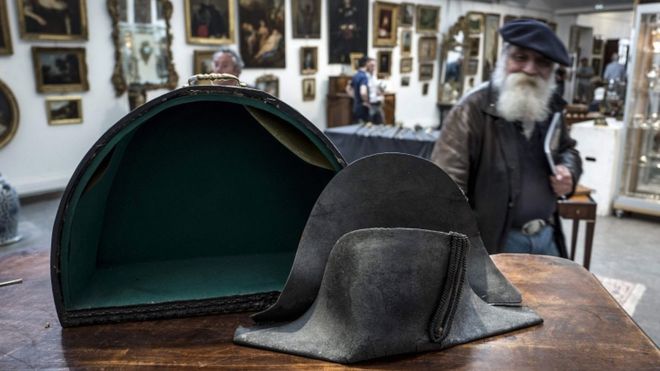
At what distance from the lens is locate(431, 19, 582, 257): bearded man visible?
8.22 ft

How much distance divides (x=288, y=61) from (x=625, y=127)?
6155mm

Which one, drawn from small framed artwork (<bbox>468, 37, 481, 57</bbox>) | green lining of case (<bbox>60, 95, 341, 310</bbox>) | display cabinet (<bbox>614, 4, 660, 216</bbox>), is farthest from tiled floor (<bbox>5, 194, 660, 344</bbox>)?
small framed artwork (<bbox>468, 37, 481, 57</bbox>)

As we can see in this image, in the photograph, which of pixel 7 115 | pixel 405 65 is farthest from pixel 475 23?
pixel 7 115

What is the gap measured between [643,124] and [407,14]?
24.0 ft

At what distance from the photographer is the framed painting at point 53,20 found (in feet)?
22.3

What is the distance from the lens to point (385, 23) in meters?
12.3

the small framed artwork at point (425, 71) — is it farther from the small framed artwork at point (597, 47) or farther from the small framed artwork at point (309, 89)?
the small framed artwork at point (597, 47)

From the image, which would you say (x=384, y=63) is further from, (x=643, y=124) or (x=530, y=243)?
(x=530, y=243)

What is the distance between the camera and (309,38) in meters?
10.6

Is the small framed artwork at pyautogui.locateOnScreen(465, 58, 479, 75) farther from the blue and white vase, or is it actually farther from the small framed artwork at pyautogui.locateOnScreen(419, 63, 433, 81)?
the blue and white vase

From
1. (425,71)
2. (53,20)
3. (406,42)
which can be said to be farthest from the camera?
(425,71)

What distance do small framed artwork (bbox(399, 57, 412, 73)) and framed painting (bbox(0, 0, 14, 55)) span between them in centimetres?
884

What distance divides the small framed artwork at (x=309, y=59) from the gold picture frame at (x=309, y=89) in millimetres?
163

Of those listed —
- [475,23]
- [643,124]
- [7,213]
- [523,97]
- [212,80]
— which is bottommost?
[7,213]
